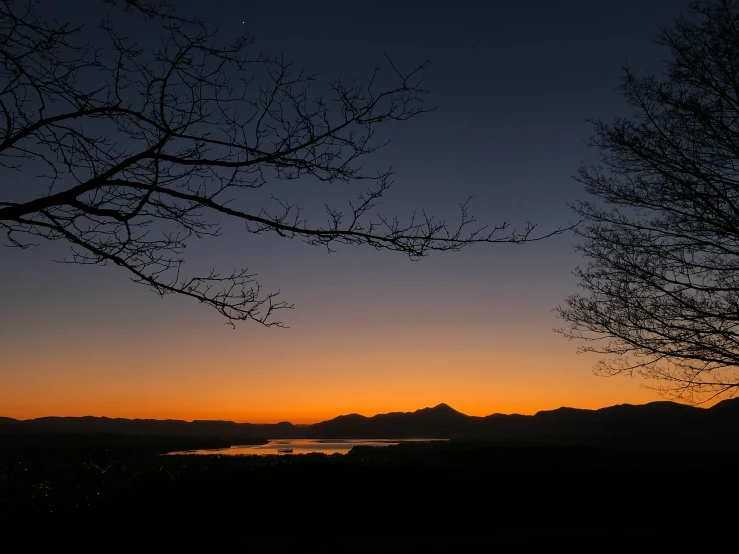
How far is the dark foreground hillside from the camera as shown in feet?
29.5

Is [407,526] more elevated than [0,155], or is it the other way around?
[0,155]

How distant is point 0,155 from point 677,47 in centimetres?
1057

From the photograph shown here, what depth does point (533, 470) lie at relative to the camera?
1376cm

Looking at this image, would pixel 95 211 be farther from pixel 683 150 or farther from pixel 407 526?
pixel 683 150

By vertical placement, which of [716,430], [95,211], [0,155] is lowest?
[716,430]

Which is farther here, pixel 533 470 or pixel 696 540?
pixel 533 470

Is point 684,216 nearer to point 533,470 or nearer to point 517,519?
point 517,519

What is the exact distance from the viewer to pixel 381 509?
1097 cm

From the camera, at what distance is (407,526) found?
10.1 meters

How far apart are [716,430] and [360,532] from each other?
88.9 metres

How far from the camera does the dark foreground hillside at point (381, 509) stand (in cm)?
899

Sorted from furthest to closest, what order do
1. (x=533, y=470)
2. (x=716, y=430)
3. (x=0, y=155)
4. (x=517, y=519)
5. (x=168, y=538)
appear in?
(x=716, y=430)
(x=533, y=470)
(x=517, y=519)
(x=168, y=538)
(x=0, y=155)

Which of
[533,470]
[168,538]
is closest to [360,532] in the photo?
[168,538]

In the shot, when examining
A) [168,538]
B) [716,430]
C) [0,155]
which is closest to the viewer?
[0,155]
